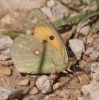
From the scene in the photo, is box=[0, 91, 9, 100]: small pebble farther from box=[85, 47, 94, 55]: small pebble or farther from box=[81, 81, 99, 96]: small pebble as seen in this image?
box=[85, 47, 94, 55]: small pebble

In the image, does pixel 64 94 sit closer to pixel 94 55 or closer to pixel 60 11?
pixel 94 55

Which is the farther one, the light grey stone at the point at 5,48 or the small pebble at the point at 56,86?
A: the light grey stone at the point at 5,48

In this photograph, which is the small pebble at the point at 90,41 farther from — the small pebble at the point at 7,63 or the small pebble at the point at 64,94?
the small pebble at the point at 7,63

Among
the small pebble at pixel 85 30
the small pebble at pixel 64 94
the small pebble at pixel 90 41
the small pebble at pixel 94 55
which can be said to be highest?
the small pebble at pixel 85 30

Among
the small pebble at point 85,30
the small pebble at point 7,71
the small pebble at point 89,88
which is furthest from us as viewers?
the small pebble at point 85,30

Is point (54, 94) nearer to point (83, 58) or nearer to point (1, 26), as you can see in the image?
point (83, 58)

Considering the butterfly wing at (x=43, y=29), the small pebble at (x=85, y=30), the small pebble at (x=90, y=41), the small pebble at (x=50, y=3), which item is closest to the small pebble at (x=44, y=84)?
the butterfly wing at (x=43, y=29)

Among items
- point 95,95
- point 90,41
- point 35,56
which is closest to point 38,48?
point 35,56

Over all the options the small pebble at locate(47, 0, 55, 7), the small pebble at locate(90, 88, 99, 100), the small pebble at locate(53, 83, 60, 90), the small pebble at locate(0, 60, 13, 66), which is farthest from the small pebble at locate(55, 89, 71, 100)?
the small pebble at locate(47, 0, 55, 7)
